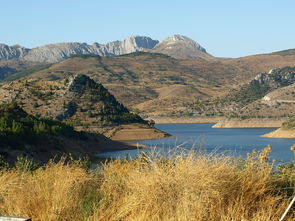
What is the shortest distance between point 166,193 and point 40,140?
247 ft

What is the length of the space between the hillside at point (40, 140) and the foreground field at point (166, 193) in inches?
2134

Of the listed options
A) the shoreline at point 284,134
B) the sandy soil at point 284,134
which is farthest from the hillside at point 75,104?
the sandy soil at point 284,134

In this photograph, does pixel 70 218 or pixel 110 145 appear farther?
pixel 110 145

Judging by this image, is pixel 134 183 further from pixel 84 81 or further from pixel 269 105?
pixel 269 105

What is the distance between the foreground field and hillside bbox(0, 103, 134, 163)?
178ft

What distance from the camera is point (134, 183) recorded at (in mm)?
10500

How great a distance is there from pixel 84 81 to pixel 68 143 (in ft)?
238

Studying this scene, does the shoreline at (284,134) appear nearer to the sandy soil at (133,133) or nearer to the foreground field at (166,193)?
the sandy soil at (133,133)

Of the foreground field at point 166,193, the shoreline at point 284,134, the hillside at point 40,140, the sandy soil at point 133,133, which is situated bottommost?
the shoreline at point 284,134

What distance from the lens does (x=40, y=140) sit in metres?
83.2

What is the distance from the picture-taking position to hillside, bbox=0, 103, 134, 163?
73.8 meters

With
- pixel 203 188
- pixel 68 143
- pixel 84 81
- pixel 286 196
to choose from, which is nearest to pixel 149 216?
pixel 203 188

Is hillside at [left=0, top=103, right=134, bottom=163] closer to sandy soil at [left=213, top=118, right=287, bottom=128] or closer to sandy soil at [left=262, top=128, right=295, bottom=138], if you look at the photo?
sandy soil at [left=262, top=128, right=295, bottom=138]

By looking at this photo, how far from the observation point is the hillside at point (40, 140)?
73812 mm
